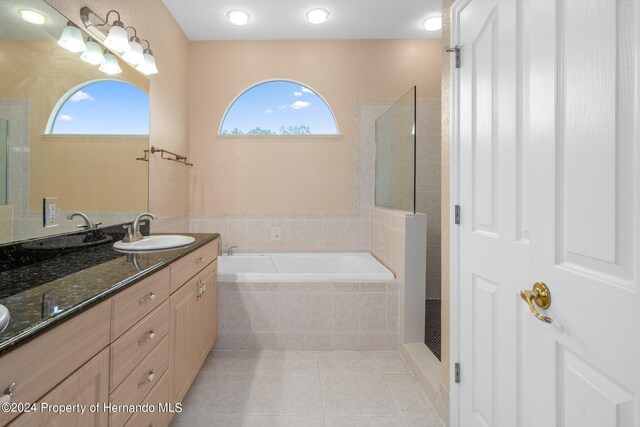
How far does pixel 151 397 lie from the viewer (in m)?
1.30

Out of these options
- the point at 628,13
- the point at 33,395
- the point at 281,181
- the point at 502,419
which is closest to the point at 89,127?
the point at 33,395

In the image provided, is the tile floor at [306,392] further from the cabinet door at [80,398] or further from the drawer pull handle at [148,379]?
the cabinet door at [80,398]

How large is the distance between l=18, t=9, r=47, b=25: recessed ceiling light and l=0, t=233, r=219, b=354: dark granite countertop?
3.50 ft

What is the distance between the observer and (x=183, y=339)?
5.53ft

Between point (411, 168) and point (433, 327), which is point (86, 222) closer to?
point (411, 168)

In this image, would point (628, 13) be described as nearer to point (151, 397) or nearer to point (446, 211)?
point (446, 211)

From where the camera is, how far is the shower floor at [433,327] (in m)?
2.35

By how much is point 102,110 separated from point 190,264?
1069mm

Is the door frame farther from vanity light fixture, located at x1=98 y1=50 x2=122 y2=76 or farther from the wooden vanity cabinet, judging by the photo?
vanity light fixture, located at x1=98 y1=50 x2=122 y2=76

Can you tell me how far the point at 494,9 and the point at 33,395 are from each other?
1.86 metres

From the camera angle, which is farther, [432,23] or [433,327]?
[432,23]

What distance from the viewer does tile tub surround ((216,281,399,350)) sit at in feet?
8.05

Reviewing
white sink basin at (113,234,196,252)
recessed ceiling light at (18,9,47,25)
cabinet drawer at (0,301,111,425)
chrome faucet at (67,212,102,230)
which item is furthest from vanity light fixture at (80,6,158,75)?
cabinet drawer at (0,301,111,425)

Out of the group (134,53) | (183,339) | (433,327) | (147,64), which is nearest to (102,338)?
(183,339)
